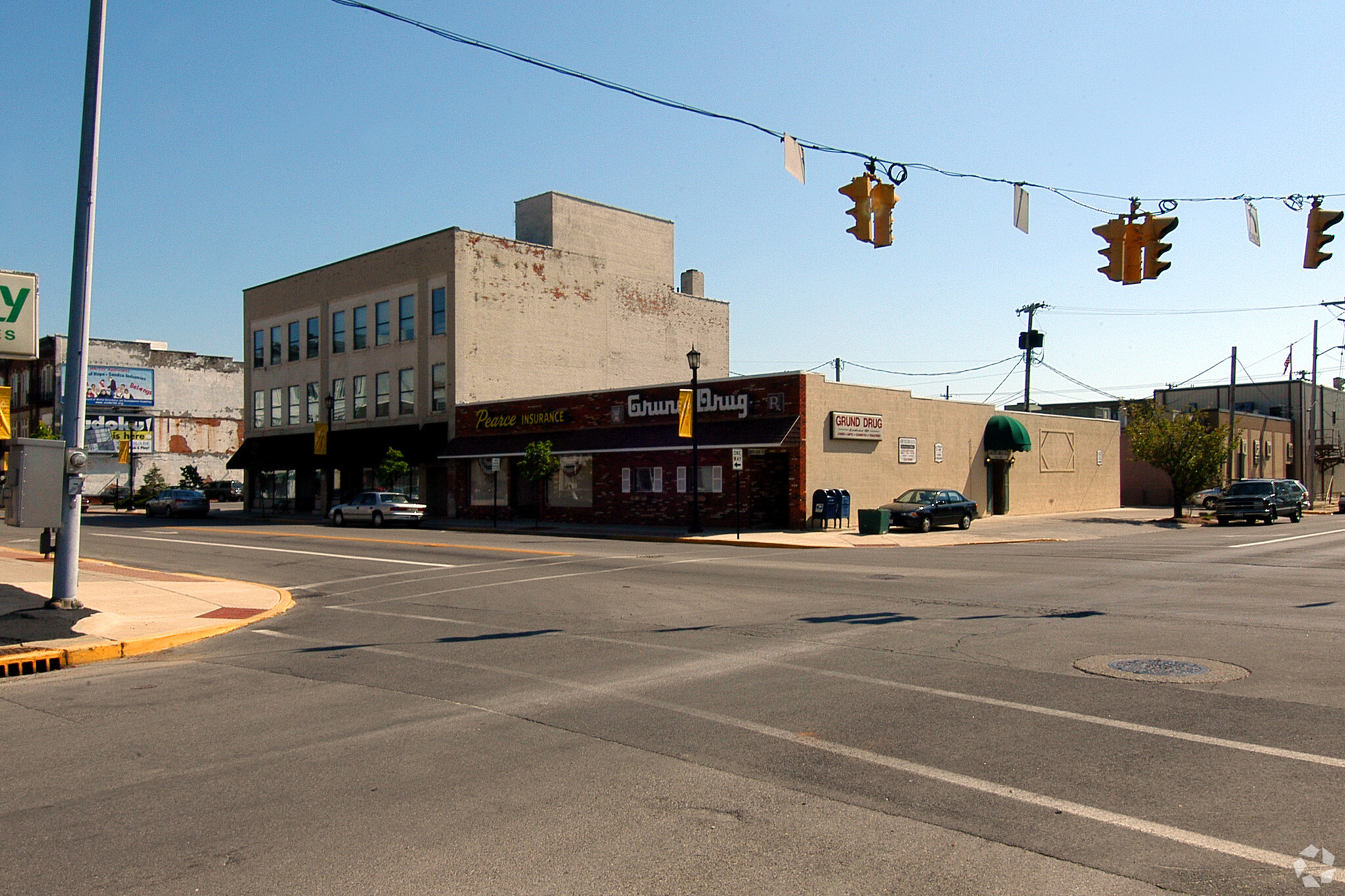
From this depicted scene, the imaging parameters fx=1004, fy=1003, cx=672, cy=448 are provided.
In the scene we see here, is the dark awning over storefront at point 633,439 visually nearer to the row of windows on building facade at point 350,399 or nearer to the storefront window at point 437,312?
the row of windows on building facade at point 350,399

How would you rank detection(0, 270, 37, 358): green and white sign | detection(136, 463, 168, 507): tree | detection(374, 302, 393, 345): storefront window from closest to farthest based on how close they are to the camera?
detection(0, 270, 37, 358): green and white sign < detection(374, 302, 393, 345): storefront window < detection(136, 463, 168, 507): tree

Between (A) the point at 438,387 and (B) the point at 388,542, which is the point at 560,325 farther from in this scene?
(B) the point at 388,542

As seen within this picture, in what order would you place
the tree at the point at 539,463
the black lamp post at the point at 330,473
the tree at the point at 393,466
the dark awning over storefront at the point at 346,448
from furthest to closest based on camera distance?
the black lamp post at the point at 330,473 → the dark awning over storefront at the point at 346,448 → the tree at the point at 393,466 → the tree at the point at 539,463

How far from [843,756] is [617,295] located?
44.6 metres

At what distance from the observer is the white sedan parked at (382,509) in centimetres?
4019

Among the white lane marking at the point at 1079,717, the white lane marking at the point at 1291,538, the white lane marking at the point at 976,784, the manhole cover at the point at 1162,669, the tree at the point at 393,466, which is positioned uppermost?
the tree at the point at 393,466

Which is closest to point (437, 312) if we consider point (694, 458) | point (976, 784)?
point (694, 458)

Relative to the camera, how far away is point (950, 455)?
39.7 m

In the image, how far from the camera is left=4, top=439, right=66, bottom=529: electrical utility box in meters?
11.8

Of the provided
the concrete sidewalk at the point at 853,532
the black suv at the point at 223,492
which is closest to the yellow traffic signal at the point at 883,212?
the concrete sidewalk at the point at 853,532

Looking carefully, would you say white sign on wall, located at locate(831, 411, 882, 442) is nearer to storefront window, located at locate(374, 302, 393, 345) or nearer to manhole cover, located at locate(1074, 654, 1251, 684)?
manhole cover, located at locate(1074, 654, 1251, 684)

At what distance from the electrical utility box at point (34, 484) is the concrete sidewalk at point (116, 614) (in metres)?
1.29

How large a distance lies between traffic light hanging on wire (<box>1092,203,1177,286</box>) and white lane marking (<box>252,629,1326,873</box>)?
11.7 meters

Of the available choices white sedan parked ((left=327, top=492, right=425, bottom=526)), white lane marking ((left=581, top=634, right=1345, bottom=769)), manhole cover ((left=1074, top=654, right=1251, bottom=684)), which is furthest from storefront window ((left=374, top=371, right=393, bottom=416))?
manhole cover ((left=1074, top=654, right=1251, bottom=684))
